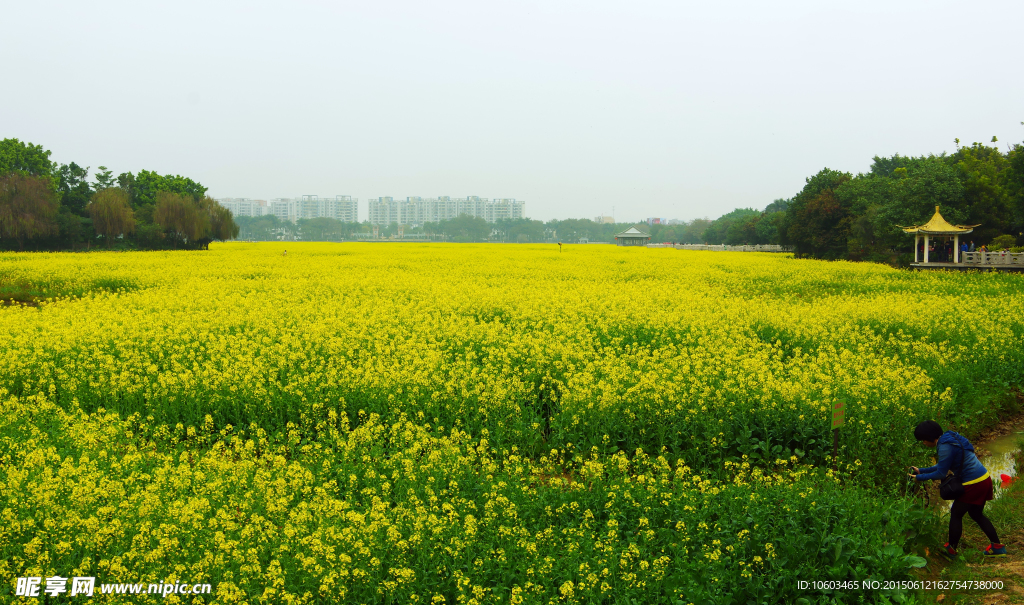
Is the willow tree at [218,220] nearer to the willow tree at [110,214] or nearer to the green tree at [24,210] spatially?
the willow tree at [110,214]

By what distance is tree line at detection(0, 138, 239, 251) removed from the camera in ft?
155

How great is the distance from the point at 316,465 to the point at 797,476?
484 cm

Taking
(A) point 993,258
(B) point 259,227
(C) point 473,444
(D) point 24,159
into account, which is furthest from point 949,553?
(B) point 259,227

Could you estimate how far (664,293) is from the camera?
1898 centimetres

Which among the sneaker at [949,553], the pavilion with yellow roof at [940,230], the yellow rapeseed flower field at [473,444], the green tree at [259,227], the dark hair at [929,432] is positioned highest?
the green tree at [259,227]

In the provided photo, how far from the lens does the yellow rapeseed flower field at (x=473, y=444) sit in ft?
14.5

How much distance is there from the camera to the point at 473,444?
704cm

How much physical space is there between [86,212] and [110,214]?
9.78 metres

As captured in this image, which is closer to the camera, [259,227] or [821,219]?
[821,219]

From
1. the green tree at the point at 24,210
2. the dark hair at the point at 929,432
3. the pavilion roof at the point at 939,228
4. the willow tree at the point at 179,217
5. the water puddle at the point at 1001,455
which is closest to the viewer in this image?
the dark hair at the point at 929,432

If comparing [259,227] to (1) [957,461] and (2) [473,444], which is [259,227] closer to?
(2) [473,444]

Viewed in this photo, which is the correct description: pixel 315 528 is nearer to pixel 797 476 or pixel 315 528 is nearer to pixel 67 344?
pixel 797 476

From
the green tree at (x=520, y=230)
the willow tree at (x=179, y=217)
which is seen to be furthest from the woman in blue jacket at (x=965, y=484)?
the green tree at (x=520, y=230)

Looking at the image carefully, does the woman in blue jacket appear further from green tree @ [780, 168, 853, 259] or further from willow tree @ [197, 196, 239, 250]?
willow tree @ [197, 196, 239, 250]
